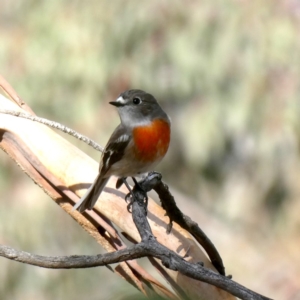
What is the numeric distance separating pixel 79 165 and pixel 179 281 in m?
0.39

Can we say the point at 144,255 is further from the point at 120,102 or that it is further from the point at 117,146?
the point at 120,102

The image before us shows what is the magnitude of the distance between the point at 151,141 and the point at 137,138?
2.4 inches

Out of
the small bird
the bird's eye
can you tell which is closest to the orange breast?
the small bird

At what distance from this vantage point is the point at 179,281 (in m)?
1.26

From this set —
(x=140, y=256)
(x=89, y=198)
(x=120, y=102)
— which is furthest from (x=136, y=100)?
(x=140, y=256)

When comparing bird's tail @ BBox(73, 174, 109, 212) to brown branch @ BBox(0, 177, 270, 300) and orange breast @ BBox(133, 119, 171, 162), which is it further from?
orange breast @ BBox(133, 119, 171, 162)

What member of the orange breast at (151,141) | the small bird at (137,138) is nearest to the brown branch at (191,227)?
the small bird at (137,138)

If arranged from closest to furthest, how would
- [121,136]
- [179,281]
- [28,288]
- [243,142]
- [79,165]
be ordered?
[179,281]
[79,165]
[121,136]
[28,288]
[243,142]

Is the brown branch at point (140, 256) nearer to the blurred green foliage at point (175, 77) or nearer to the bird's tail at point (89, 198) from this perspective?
the bird's tail at point (89, 198)

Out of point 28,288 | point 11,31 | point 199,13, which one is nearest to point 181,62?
point 199,13

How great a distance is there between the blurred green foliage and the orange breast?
2774 mm

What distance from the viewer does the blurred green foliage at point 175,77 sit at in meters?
5.25

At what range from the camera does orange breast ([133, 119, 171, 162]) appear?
89.3 inches

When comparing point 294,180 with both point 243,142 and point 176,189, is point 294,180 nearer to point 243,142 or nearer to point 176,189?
point 243,142
